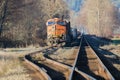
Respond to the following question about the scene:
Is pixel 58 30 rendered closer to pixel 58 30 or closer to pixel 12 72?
pixel 58 30

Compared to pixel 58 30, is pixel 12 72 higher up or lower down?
lower down

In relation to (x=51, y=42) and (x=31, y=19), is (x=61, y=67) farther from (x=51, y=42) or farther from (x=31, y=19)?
(x=31, y=19)

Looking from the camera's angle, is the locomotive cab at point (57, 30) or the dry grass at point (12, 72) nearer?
the dry grass at point (12, 72)

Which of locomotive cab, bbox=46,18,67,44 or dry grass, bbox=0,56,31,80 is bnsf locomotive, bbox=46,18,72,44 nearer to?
locomotive cab, bbox=46,18,67,44

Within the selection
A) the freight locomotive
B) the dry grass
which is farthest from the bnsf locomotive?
the dry grass

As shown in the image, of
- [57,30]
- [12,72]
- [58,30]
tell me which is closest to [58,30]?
[58,30]

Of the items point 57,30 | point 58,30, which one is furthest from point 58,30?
point 57,30

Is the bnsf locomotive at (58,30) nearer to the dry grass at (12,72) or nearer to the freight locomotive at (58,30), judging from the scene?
the freight locomotive at (58,30)

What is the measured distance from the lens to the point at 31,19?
48.1 m

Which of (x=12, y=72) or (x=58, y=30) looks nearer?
(x=12, y=72)

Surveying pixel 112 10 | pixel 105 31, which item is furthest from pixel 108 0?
pixel 105 31

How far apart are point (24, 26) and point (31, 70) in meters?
31.5

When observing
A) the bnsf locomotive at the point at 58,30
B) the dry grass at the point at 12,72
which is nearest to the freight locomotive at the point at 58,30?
the bnsf locomotive at the point at 58,30

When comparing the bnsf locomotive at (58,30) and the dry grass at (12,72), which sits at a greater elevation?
the bnsf locomotive at (58,30)
